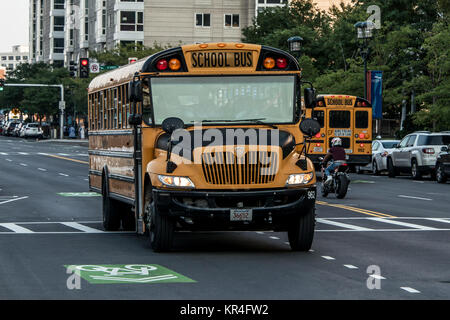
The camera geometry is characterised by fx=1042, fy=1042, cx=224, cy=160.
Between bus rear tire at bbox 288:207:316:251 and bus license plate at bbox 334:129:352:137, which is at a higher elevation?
bus license plate at bbox 334:129:352:137

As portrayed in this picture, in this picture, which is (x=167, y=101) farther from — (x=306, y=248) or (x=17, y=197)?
(x=17, y=197)

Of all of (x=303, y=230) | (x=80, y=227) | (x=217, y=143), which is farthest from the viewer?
(x=80, y=227)

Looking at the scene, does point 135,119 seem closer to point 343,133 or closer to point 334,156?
point 334,156

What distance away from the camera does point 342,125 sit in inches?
1531

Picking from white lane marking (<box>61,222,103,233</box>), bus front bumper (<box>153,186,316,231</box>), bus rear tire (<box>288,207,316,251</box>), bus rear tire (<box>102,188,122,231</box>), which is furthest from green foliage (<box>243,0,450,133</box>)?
bus front bumper (<box>153,186,316,231</box>)

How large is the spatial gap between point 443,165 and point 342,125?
4.57 meters

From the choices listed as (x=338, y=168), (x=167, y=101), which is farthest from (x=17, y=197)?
(x=167, y=101)

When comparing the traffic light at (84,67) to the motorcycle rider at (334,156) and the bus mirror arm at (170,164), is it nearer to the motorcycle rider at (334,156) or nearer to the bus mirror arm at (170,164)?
the motorcycle rider at (334,156)

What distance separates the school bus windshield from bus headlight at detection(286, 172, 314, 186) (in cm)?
114

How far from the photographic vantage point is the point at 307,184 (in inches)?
543

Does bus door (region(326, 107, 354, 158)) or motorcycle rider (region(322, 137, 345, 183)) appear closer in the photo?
motorcycle rider (region(322, 137, 345, 183))

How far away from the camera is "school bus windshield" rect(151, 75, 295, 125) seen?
47.9 ft

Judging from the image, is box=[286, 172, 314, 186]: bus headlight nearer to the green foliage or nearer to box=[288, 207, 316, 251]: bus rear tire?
box=[288, 207, 316, 251]: bus rear tire

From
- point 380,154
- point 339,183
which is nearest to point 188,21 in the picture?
point 380,154
